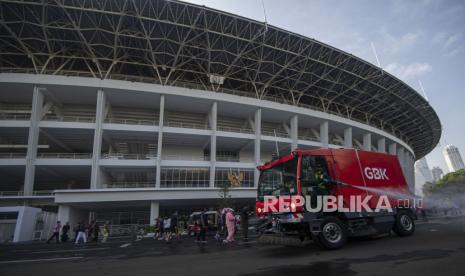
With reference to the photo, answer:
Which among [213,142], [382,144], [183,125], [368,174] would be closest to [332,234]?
[368,174]

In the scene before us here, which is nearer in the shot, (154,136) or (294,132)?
(154,136)

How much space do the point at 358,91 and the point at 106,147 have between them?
3437 cm

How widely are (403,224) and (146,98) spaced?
95.0 feet

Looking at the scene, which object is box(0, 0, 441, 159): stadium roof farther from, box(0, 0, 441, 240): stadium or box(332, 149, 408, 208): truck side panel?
box(332, 149, 408, 208): truck side panel

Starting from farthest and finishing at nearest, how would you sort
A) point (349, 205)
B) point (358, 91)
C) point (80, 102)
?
point (358, 91)
point (80, 102)
point (349, 205)

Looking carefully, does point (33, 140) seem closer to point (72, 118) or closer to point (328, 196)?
point (72, 118)

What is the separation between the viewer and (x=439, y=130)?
199ft

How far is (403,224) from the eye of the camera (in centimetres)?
1058

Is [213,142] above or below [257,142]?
below

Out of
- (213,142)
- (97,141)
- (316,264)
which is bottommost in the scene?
(316,264)

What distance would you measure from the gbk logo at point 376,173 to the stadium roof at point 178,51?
2355cm

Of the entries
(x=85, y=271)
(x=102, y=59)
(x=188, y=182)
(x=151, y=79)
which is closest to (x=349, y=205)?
(x=85, y=271)

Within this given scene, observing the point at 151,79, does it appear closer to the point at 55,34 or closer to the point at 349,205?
the point at 55,34

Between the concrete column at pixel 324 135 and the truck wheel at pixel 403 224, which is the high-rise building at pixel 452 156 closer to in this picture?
the concrete column at pixel 324 135
